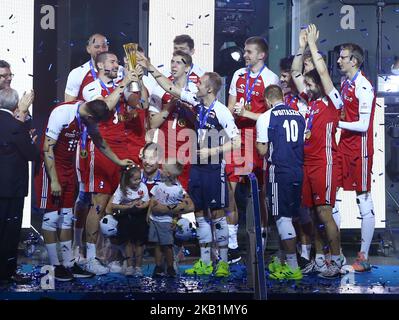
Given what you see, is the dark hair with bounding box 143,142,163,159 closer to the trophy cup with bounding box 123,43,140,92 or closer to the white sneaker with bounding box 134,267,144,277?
the trophy cup with bounding box 123,43,140,92

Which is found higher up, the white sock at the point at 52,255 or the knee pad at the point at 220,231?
the knee pad at the point at 220,231

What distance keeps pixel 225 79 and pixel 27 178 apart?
1428 millimetres

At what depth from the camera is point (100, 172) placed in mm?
5855

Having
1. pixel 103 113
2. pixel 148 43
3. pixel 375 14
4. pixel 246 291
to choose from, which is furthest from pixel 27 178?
pixel 375 14

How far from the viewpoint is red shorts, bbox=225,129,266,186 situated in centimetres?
584

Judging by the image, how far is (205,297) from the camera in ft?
17.8

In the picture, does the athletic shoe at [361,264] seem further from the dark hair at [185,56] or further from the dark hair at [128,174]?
the dark hair at [185,56]

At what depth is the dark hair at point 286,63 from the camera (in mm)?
5758

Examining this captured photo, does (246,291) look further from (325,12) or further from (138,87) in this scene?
(325,12)

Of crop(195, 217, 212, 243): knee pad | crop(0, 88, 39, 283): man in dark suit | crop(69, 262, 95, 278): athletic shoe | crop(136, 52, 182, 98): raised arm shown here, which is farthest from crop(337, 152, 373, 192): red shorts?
crop(0, 88, 39, 283): man in dark suit

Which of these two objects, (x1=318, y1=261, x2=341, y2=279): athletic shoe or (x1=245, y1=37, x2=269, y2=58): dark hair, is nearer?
(x1=245, y1=37, x2=269, y2=58): dark hair

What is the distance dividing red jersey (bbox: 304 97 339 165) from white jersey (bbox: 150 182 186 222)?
2.94ft

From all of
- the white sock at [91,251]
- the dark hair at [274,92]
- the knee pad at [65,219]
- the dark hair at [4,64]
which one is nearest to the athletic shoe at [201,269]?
the white sock at [91,251]

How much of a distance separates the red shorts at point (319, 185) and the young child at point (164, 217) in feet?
2.70
